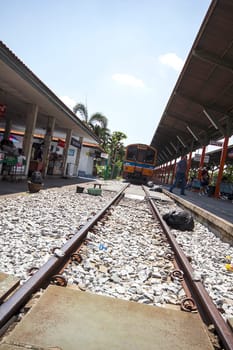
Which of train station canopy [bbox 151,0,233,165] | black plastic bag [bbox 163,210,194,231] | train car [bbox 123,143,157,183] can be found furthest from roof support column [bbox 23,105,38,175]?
train car [bbox 123,143,157,183]

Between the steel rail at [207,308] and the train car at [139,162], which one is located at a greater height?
the train car at [139,162]

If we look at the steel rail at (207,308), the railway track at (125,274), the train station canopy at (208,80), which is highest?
the train station canopy at (208,80)

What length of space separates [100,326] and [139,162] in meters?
22.4

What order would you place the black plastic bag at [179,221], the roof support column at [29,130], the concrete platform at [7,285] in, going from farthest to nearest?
the roof support column at [29,130]
the black plastic bag at [179,221]
the concrete platform at [7,285]

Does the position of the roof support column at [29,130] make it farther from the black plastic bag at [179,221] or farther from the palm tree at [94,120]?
the palm tree at [94,120]

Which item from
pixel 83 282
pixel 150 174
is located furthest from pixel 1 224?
pixel 150 174

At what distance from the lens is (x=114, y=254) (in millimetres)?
3859

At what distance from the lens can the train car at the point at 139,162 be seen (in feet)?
79.3

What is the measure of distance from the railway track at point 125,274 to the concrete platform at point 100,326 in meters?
0.14

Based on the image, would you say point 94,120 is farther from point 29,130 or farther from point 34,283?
point 34,283

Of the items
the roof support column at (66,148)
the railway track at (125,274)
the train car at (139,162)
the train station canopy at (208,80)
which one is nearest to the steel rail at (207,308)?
the railway track at (125,274)

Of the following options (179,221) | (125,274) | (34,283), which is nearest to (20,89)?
(179,221)

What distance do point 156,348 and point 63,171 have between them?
19322mm

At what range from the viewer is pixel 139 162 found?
24.2 m
